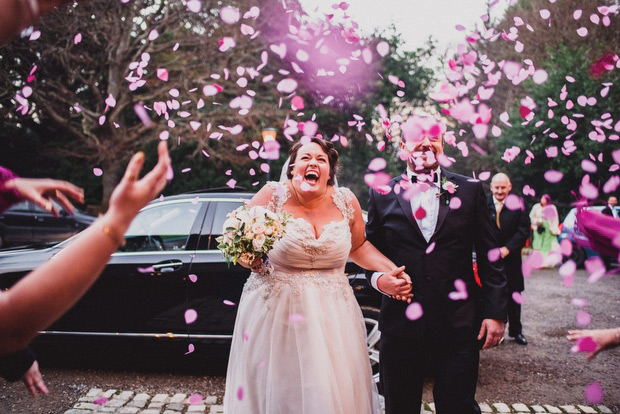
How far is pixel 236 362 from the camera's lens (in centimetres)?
300

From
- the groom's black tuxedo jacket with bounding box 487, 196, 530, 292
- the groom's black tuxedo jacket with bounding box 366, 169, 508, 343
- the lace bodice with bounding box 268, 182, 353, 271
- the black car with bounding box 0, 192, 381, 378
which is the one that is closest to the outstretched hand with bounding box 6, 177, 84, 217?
the lace bodice with bounding box 268, 182, 353, 271

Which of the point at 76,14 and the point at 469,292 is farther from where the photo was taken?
the point at 76,14

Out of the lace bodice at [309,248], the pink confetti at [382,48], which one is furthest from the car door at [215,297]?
the pink confetti at [382,48]

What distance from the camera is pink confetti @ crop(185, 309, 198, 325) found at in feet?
15.1

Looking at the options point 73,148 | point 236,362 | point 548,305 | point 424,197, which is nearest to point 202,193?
point 236,362

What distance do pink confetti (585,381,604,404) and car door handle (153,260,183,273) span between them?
417 cm

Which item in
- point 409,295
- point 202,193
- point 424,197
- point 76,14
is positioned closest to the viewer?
point 409,295

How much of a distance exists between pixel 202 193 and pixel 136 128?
44.7 feet

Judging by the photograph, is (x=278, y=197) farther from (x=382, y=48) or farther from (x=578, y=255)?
(x=382, y=48)

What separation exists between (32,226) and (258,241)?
44.5 feet

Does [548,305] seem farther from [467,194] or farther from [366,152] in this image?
[366,152]

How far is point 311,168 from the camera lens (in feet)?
10.4

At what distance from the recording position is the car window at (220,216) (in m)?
4.87

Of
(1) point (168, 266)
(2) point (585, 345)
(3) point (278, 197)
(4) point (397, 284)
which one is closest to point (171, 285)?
(1) point (168, 266)
